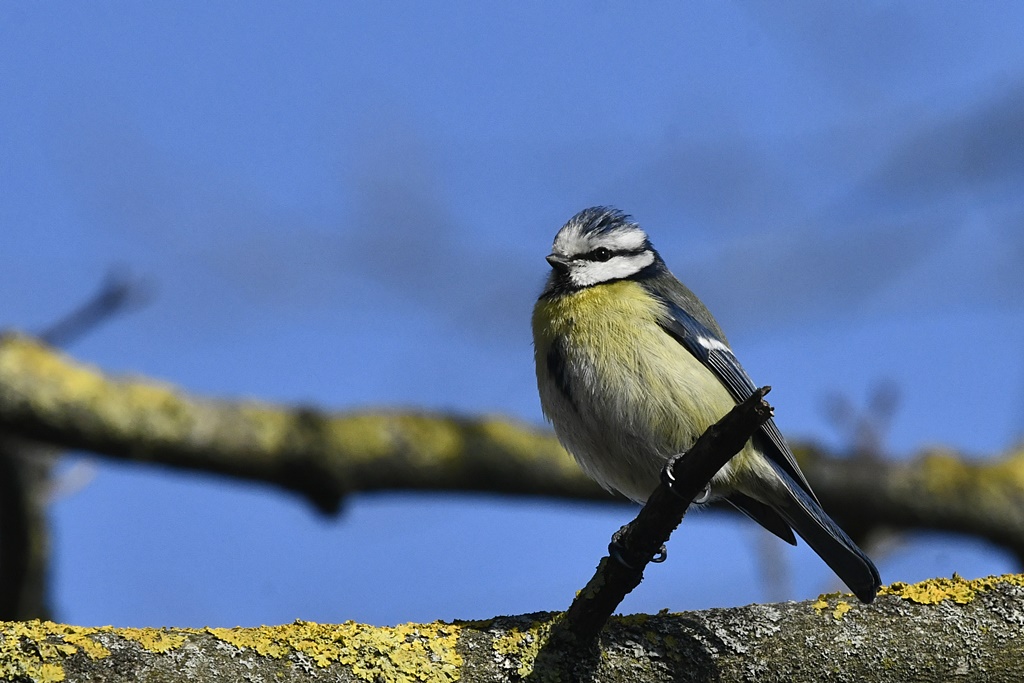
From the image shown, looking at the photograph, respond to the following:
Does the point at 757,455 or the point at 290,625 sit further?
the point at 757,455

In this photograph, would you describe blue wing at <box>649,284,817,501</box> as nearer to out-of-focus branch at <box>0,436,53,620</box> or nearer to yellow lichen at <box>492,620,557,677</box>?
yellow lichen at <box>492,620,557,677</box>

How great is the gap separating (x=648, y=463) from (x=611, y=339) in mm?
428

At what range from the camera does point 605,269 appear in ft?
13.8

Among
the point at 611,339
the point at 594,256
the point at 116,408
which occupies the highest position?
the point at 594,256

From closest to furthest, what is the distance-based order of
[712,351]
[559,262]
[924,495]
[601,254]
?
1. [712,351]
2. [559,262]
3. [601,254]
4. [924,495]

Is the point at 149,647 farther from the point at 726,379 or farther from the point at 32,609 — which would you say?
the point at 32,609

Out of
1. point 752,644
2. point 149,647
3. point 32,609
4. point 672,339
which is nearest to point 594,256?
point 672,339

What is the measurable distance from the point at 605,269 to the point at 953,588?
185cm

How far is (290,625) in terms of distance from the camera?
8.40 feet

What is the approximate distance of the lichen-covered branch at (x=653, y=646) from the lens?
96.2 inches

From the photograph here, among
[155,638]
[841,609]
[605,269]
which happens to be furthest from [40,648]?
[605,269]

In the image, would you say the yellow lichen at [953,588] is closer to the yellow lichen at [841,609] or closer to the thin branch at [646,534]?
the yellow lichen at [841,609]

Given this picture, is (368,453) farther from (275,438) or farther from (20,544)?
(20,544)

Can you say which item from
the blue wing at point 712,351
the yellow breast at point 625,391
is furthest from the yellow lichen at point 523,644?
the blue wing at point 712,351
